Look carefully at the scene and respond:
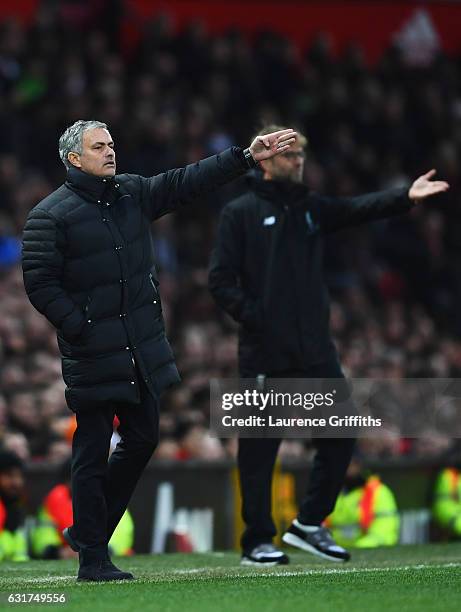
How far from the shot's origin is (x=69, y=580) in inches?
275

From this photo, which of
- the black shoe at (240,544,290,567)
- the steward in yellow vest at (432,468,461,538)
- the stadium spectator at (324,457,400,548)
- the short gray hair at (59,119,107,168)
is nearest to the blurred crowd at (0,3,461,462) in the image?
the steward in yellow vest at (432,468,461,538)

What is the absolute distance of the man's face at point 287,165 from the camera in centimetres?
821

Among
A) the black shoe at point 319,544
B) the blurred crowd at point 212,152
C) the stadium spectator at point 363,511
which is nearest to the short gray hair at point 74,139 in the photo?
the black shoe at point 319,544

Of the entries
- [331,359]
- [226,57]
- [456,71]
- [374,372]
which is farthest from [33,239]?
[456,71]

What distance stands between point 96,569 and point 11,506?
11.7ft

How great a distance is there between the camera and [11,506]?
10.3 meters

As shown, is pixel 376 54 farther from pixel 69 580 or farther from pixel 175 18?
pixel 69 580

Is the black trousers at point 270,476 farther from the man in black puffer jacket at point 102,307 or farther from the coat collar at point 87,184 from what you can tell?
the coat collar at point 87,184

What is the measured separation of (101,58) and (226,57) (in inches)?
73.5

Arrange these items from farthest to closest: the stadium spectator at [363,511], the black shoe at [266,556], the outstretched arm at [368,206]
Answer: the stadium spectator at [363,511]
the outstretched arm at [368,206]
the black shoe at [266,556]

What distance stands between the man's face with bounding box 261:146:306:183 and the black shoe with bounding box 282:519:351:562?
1.84 m

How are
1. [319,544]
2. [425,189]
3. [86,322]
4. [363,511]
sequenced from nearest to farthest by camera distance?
1. [86,322]
2. [425,189]
3. [319,544]
4. [363,511]

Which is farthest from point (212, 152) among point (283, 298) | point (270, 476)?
point (270, 476)

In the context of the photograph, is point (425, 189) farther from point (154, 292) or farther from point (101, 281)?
point (101, 281)
